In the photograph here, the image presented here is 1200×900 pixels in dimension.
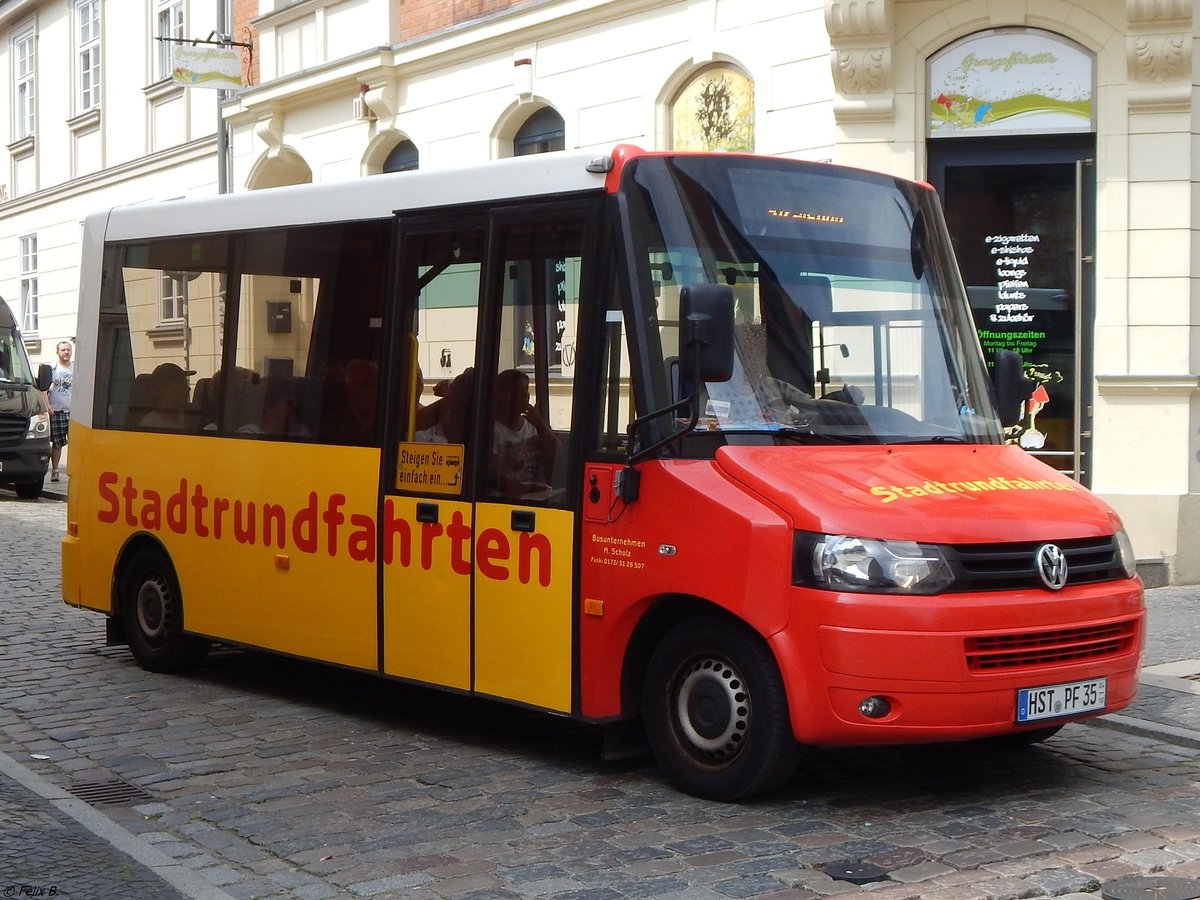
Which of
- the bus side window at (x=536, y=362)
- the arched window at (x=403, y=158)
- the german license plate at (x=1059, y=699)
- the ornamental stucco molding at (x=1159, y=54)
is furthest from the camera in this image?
the arched window at (x=403, y=158)

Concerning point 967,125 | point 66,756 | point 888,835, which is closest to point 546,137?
point 967,125

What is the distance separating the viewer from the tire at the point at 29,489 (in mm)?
22469

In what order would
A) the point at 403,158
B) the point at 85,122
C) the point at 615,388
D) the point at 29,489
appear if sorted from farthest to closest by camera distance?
the point at 85,122
the point at 29,489
the point at 403,158
the point at 615,388

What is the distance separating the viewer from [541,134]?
17.9m

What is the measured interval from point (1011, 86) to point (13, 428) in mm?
13733

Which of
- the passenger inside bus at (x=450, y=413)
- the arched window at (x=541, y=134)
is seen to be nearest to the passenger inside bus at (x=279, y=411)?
the passenger inside bus at (x=450, y=413)

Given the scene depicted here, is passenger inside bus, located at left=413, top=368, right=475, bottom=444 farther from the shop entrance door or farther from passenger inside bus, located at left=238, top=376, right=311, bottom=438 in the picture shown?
the shop entrance door

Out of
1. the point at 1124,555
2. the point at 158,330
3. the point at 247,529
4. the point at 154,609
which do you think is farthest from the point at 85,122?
the point at 1124,555

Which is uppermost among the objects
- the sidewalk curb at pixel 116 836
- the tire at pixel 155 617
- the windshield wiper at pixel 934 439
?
the windshield wiper at pixel 934 439

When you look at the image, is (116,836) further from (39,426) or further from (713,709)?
(39,426)

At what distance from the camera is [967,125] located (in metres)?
14.0

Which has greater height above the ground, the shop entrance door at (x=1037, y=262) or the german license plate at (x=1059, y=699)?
the shop entrance door at (x=1037, y=262)

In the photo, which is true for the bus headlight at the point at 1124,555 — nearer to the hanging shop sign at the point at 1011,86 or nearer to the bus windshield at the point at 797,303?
the bus windshield at the point at 797,303

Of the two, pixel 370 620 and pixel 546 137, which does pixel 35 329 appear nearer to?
pixel 546 137
